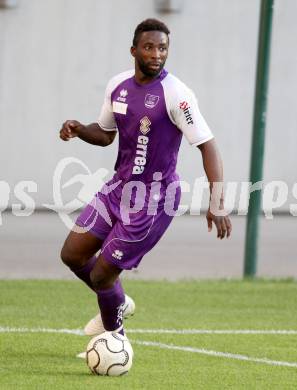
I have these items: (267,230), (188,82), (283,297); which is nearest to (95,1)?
(188,82)

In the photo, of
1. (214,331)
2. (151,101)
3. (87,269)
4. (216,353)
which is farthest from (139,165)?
(214,331)

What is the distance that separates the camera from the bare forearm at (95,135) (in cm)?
857

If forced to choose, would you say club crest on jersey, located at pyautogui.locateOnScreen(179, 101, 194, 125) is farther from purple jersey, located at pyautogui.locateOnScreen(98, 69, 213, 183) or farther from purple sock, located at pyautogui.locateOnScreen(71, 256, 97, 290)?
purple sock, located at pyautogui.locateOnScreen(71, 256, 97, 290)

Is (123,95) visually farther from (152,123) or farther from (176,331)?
(176,331)

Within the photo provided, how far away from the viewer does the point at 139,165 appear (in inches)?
326

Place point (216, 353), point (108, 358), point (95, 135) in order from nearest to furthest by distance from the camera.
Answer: point (108, 358) → point (95, 135) → point (216, 353)

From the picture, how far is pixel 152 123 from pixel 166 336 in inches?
81.6

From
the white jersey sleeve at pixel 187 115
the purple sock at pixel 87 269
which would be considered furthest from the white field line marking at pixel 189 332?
the white jersey sleeve at pixel 187 115

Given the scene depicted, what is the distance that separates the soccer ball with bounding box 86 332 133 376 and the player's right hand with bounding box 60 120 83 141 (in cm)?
129

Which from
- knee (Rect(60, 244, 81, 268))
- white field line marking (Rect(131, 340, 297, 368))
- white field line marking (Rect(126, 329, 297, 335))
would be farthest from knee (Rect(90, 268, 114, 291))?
white field line marking (Rect(126, 329, 297, 335))

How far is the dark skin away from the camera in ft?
26.2

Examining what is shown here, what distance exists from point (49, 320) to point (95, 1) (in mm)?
7772

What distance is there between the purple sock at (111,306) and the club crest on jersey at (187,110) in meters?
1.14

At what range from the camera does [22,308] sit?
10836 mm
